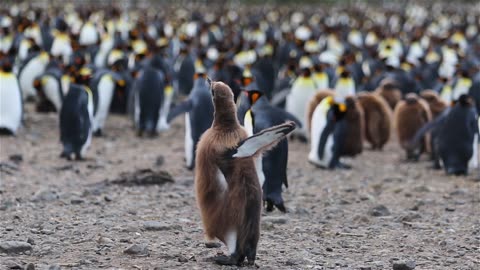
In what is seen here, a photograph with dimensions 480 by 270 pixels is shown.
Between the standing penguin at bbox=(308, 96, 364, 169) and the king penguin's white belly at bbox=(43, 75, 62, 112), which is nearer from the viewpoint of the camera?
the standing penguin at bbox=(308, 96, 364, 169)

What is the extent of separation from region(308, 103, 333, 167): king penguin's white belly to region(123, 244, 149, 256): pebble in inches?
175

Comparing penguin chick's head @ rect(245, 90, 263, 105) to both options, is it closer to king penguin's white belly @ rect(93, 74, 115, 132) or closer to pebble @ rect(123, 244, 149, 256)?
pebble @ rect(123, 244, 149, 256)

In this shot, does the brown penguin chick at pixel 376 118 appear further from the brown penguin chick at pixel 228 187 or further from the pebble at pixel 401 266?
the brown penguin chick at pixel 228 187

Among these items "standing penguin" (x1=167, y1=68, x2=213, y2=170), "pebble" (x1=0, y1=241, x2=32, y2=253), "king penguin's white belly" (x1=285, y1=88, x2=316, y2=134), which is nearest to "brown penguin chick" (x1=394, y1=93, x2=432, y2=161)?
"king penguin's white belly" (x1=285, y1=88, x2=316, y2=134)

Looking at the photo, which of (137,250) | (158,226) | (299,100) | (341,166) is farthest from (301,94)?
(137,250)

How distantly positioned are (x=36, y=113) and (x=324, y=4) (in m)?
34.2

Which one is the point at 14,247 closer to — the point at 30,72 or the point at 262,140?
the point at 262,140

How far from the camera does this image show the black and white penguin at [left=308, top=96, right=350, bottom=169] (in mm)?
9398

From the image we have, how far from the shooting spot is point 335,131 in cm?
948

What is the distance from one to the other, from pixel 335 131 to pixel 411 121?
1.44 meters

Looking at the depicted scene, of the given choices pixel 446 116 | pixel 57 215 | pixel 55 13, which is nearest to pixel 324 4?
pixel 55 13

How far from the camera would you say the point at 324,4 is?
45.6 m

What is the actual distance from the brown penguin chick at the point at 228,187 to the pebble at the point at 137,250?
0.44 meters

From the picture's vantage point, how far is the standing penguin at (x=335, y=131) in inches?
→ 370
